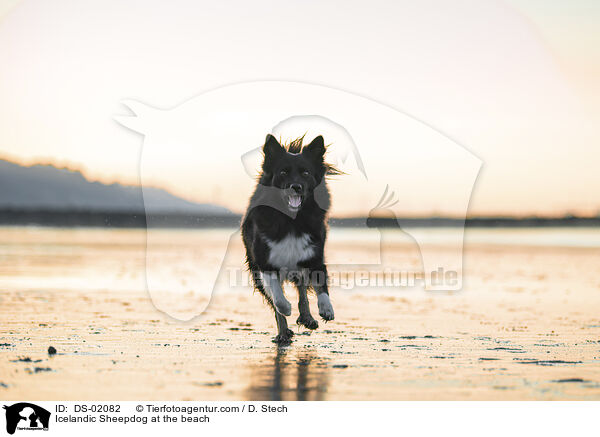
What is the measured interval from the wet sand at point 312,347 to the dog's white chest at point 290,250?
0.92 metres

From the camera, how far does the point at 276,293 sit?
8.47 m

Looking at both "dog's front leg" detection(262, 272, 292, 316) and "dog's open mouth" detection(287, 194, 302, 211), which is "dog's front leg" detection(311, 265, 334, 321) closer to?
"dog's front leg" detection(262, 272, 292, 316)

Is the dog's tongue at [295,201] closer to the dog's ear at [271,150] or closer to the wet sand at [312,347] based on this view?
the dog's ear at [271,150]

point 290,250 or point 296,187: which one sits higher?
point 296,187

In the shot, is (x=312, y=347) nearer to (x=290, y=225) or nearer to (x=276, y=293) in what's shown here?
(x=276, y=293)

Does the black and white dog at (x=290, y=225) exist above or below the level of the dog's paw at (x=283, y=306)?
above

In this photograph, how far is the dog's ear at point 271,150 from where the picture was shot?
8695mm

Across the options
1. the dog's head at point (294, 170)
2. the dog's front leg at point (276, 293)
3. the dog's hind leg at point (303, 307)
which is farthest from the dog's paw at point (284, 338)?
the dog's head at point (294, 170)

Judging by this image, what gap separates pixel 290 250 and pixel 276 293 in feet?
1.75

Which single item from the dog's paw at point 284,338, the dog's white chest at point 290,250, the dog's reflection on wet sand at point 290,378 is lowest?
the dog's reflection on wet sand at point 290,378

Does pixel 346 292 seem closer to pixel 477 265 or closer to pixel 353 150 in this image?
pixel 353 150

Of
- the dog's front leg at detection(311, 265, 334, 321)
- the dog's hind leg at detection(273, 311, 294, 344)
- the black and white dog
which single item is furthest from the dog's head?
the dog's hind leg at detection(273, 311, 294, 344)
